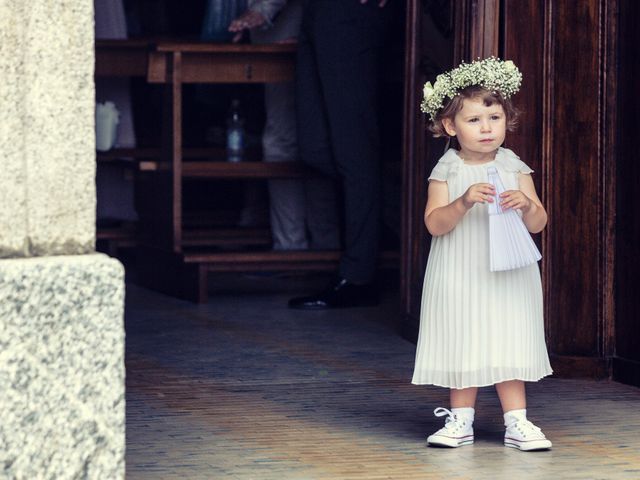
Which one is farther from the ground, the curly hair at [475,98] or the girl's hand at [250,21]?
the girl's hand at [250,21]

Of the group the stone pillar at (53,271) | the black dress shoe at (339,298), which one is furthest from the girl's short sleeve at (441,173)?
the black dress shoe at (339,298)

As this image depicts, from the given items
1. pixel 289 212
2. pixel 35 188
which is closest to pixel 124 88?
pixel 289 212

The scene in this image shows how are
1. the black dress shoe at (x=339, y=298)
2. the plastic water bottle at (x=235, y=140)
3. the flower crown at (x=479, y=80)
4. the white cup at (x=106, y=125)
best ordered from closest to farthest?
the flower crown at (x=479, y=80), the black dress shoe at (x=339, y=298), the plastic water bottle at (x=235, y=140), the white cup at (x=106, y=125)

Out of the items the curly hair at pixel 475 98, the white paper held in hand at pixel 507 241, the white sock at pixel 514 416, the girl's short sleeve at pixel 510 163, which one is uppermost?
the curly hair at pixel 475 98

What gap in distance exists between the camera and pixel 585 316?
4523 mm

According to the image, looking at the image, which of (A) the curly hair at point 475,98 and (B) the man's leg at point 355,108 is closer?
(A) the curly hair at point 475,98

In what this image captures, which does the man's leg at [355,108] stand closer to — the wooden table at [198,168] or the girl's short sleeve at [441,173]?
the wooden table at [198,168]

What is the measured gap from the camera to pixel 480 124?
3633 millimetres

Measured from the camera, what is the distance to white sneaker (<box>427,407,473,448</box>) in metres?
3.62

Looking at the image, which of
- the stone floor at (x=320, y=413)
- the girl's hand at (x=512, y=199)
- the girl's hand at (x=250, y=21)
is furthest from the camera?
the girl's hand at (x=250, y=21)

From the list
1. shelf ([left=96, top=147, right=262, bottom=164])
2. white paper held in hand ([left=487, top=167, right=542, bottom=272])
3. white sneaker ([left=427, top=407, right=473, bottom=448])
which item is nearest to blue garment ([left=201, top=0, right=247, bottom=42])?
shelf ([left=96, top=147, right=262, bottom=164])

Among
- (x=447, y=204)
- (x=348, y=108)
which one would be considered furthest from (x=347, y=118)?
(x=447, y=204)

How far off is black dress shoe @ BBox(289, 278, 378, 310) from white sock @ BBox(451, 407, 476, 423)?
261 cm

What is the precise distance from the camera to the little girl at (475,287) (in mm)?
3633
